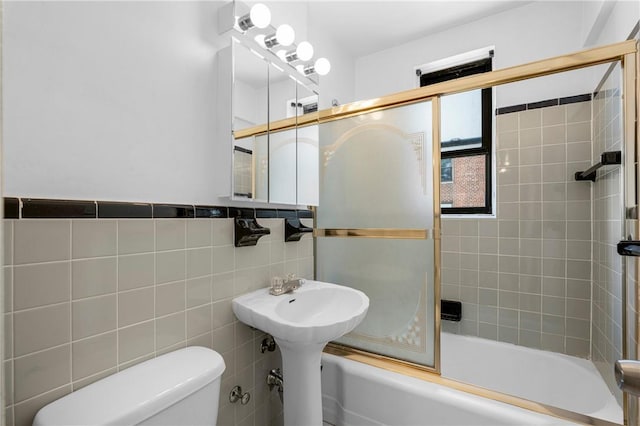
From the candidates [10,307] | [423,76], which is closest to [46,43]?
[10,307]

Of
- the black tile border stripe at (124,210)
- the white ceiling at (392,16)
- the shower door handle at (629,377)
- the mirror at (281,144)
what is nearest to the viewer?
the shower door handle at (629,377)

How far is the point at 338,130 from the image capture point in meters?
1.76

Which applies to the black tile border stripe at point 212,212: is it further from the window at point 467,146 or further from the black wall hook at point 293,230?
the window at point 467,146

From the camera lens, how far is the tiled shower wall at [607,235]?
1330 mm

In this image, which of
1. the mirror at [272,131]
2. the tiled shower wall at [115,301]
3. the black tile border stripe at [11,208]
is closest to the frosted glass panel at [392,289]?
the mirror at [272,131]

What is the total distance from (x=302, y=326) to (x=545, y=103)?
203 cm

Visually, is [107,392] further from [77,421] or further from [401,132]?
[401,132]

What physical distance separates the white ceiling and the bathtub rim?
2.04 meters

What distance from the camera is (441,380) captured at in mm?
1400

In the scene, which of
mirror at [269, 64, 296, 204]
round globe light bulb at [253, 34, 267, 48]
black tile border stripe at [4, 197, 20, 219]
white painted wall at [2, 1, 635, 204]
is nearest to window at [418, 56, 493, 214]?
white painted wall at [2, 1, 635, 204]

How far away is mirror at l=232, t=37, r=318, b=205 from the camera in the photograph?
127cm

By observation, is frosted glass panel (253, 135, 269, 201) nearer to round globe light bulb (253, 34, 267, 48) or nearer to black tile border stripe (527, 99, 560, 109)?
round globe light bulb (253, 34, 267, 48)

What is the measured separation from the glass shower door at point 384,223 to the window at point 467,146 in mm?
855

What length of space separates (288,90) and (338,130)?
0.37m
